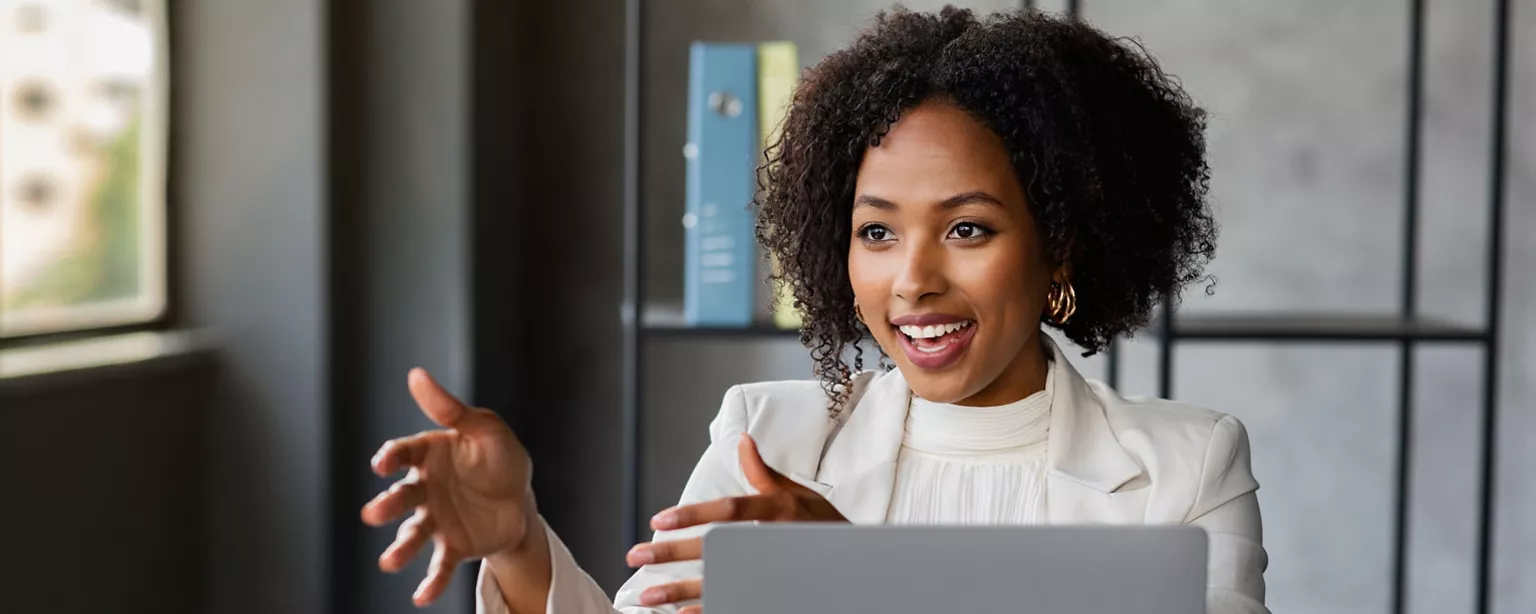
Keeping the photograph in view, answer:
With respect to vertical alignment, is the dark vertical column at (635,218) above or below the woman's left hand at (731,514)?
above

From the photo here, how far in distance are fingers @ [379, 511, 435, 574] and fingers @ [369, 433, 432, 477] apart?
36 millimetres

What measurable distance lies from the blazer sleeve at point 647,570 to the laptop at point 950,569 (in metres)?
0.28

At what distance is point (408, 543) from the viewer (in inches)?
33.8

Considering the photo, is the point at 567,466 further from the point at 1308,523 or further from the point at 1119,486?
the point at 1119,486

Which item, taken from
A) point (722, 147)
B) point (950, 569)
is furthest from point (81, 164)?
point (950, 569)

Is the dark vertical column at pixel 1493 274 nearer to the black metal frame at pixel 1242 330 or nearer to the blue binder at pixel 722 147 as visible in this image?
the black metal frame at pixel 1242 330

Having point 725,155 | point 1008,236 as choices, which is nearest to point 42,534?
point 725,155

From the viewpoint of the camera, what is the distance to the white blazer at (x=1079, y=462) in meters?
1.24

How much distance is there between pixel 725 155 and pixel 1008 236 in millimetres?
888

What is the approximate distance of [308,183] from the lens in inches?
92.8

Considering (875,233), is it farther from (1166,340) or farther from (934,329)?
(1166,340)

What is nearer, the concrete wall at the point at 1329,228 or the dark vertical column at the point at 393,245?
the dark vertical column at the point at 393,245

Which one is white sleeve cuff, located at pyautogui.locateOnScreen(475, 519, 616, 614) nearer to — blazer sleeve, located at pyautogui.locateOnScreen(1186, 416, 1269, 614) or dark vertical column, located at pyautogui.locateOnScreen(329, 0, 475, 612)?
blazer sleeve, located at pyautogui.locateOnScreen(1186, 416, 1269, 614)

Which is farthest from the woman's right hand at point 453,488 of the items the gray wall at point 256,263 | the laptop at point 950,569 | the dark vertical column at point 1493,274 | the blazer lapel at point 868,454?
the dark vertical column at point 1493,274
